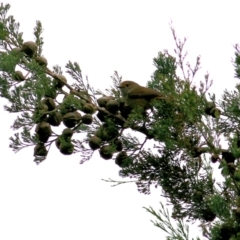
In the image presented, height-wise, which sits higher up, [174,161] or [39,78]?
[39,78]

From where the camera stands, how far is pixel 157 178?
2676 millimetres

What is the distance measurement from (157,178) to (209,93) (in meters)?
0.39

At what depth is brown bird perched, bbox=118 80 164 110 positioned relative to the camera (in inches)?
109

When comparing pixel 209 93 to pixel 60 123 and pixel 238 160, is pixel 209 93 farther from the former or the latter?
pixel 60 123

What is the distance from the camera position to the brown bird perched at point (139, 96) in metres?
2.78

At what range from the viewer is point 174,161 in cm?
262

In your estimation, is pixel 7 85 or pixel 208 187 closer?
pixel 208 187

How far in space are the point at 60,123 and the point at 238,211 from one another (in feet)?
2.77

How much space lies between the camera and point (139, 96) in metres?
2.81

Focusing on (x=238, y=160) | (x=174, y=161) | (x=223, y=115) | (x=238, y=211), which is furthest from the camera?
(x=223, y=115)

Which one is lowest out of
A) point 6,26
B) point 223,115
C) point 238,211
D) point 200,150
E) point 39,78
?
point 238,211

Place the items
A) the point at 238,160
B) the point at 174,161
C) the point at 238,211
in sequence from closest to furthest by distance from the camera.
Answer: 1. the point at 238,211
2. the point at 238,160
3. the point at 174,161

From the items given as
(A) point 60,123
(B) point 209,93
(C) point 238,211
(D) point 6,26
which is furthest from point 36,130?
(C) point 238,211

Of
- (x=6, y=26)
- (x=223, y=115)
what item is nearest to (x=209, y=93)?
(x=223, y=115)
